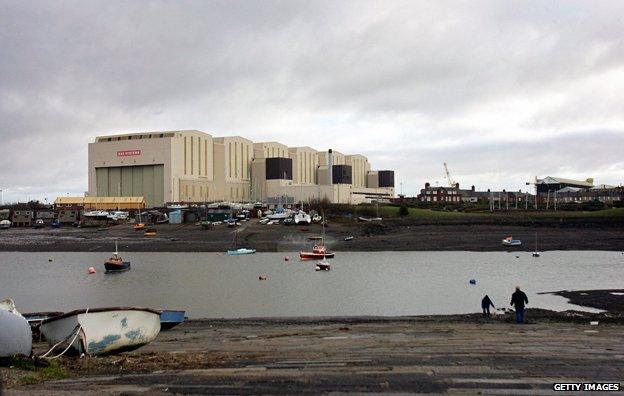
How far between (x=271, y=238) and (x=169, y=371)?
69261 mm

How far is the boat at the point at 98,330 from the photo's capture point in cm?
1548

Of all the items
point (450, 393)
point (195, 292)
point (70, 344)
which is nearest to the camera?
point (450, 393)

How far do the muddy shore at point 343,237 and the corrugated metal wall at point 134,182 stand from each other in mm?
17438

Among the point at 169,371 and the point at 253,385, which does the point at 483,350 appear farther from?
the point at 169,371

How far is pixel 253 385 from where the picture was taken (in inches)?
450

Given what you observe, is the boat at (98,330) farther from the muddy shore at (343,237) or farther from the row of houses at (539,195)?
the row of houses at (539,195)

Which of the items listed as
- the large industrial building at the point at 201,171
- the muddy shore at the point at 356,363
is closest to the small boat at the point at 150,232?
the large industrial building at the point at 201,171

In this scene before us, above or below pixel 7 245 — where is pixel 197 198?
above

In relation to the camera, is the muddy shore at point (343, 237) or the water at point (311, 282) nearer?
the water at point (311, 282)

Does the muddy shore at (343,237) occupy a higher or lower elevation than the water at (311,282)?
higher

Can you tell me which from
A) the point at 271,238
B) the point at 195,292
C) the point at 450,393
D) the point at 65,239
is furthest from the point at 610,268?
the point at 65,239

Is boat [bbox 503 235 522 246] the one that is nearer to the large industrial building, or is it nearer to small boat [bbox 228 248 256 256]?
small boat [bbox 228 248 256 256]

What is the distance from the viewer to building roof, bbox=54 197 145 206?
379 ft

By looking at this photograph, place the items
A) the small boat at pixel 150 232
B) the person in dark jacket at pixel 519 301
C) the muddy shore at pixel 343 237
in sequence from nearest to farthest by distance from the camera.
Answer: the person in dark jacket at pixel 519 301
the muddy shore at pixel 343 237
the small boat at pixel 150 232
